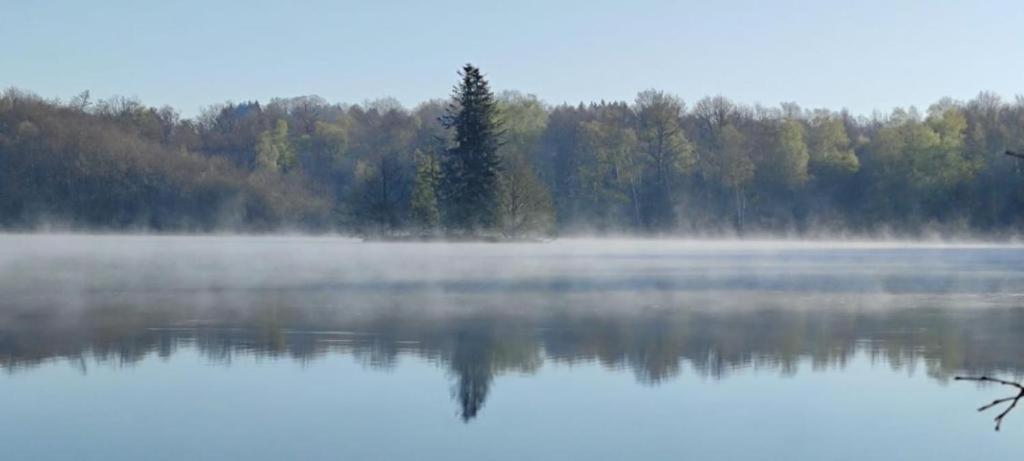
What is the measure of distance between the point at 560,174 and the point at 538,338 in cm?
6492

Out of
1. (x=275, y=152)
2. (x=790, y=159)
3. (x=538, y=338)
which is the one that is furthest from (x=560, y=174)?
(x=538, y=338)

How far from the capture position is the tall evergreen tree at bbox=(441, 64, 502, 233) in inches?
2206

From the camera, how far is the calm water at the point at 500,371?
9.05 meters

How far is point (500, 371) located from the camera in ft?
40.4

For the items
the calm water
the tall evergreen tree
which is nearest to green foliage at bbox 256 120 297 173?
the tall evergreen tree

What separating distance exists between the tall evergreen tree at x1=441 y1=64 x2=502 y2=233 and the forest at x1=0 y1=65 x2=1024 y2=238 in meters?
0.34

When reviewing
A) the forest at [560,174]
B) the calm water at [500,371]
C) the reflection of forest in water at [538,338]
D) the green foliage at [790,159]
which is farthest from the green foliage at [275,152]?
the reflection of forest in water at [538,338]

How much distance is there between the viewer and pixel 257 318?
17.1 metres

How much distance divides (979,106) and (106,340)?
7680cm

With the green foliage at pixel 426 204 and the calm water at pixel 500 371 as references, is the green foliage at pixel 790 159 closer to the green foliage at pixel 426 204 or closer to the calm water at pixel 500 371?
the green foliage at pixel 426 204

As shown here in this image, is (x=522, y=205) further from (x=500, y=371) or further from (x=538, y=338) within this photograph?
(x=500, y=371)

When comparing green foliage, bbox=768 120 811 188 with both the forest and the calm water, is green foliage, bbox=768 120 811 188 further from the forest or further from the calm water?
the calm water

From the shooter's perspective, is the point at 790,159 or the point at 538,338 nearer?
the point at 538,338

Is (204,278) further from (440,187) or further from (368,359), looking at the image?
(440,187)
